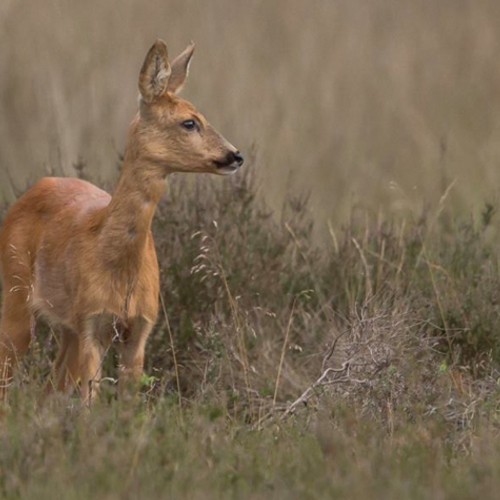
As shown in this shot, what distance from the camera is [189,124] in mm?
6770

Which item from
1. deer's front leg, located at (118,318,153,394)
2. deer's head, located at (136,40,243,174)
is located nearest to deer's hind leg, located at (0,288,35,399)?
deer's front leg, located at (118,318,153,394)

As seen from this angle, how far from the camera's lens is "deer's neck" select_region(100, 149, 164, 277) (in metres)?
6.78

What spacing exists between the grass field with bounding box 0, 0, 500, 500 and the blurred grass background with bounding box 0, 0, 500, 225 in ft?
0.08

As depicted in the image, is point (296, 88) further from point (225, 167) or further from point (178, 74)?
point (225, 167)

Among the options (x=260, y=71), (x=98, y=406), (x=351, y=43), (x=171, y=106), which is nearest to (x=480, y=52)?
(x=351, y=43)

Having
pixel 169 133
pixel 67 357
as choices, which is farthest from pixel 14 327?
pixel 169 133

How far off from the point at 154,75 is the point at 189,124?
28 centimetres

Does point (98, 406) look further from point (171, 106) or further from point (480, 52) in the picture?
point (480, 52)

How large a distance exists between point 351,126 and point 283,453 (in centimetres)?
818

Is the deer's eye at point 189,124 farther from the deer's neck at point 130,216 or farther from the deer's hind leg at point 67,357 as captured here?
the deer's hind leg at point 67,357

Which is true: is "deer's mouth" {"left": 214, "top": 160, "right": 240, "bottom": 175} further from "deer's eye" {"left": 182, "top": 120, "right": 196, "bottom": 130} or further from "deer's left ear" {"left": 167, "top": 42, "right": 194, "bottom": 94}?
"deer's left ear" {"left": 167, "top": 42, "right": 194, "bottom": 94}

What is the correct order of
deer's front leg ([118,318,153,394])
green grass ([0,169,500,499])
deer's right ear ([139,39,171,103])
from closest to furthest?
green grass ([0,169,500,499]) < deer's right ear ([139,39,171,103]) < deer's front leg ([118,318,153,394])

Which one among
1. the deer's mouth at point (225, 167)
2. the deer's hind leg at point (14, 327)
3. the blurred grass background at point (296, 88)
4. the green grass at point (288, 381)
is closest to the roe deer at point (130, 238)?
the deer's mouth at point (225, 167)

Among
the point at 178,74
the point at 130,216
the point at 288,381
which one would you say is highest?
the point at 178,74
